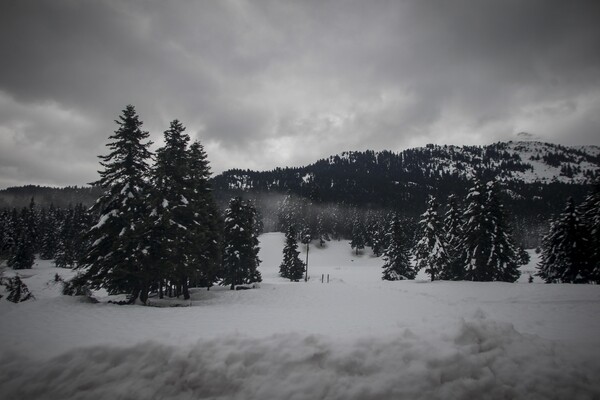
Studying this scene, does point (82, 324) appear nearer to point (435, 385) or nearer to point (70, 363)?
point (70, 363)

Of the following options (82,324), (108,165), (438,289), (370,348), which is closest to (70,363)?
(82,324)

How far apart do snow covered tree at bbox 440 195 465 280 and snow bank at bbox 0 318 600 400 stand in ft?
102

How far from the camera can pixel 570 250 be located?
29016mm

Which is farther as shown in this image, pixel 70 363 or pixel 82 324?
pixel 82 324

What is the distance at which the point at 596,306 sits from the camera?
15453mm

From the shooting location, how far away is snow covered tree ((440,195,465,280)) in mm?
34688

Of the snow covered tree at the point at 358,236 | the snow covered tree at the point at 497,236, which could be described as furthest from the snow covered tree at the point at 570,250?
the snow covered tree at the point at 358,236

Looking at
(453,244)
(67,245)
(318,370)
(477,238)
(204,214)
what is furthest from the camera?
(67,245)

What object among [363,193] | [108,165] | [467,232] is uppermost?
[363,193]

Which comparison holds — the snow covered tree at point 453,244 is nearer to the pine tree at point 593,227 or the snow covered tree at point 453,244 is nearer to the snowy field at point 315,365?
the pine tree at point 593,227

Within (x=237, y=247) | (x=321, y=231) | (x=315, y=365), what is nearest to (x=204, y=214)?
(x=237, y=247)

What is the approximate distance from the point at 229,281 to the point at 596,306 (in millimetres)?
27861

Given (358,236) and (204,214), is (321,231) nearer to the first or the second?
(358,236)

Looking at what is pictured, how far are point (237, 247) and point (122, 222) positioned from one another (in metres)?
13.5
